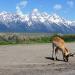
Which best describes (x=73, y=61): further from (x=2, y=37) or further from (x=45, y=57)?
(x=2, y=37)

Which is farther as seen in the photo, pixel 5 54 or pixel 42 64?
pixel 5 54

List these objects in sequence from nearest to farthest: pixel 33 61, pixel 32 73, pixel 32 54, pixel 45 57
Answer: pixel 32 73
pixel 33 61
pixel 45 57
pixel 32 54

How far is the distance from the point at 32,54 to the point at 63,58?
13.2ft

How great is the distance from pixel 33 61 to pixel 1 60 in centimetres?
226

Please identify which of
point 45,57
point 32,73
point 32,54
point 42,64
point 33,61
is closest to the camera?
point 32,73

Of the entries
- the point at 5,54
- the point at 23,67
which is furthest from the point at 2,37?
the point at 23,67

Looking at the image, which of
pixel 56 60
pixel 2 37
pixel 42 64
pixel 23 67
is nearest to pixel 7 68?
pixel 23 67

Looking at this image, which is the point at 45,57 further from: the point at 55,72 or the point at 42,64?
the point at 55,72

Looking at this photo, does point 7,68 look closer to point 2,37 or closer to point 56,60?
point 56,60

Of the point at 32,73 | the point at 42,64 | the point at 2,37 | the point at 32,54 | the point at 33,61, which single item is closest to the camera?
the point at 32,73

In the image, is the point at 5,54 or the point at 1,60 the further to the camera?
the point at 5,54

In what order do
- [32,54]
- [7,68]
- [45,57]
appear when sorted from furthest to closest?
[32,54] → [45,57] → [7,68]

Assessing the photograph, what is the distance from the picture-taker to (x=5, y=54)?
3128 cm

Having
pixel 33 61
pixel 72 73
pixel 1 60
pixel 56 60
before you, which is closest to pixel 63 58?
pixel 56 60
